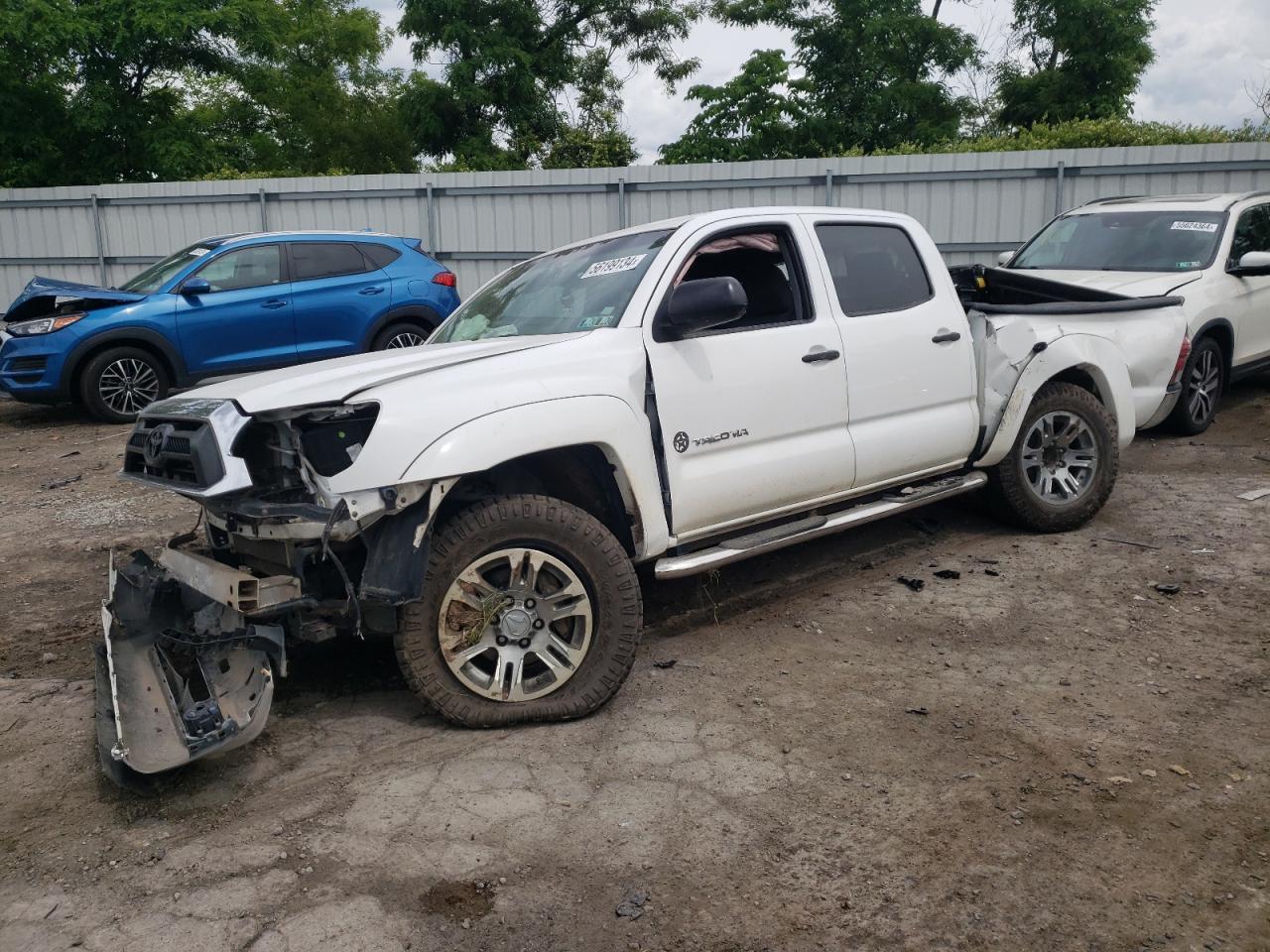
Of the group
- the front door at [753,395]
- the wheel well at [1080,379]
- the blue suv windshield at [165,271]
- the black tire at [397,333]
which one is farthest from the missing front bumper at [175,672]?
the blue suv windshield at [165,271]

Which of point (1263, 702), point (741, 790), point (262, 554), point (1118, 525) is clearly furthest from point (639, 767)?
point (1118, 525)

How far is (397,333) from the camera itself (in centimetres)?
1095

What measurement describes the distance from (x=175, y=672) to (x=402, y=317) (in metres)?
7.71

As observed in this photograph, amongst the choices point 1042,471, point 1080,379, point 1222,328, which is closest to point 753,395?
point 1042,471

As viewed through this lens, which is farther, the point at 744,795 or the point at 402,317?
the point at 402,317

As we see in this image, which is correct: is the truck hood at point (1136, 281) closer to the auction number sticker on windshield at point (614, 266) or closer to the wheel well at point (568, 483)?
the auction number sticker on windshield at point (614, 266)

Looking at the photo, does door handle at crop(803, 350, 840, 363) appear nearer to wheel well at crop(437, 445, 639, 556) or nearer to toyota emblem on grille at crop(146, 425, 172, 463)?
wheel well at crop(437, 445, 639, 556)

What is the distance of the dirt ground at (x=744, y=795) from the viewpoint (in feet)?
8.98

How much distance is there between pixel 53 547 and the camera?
20.4ft

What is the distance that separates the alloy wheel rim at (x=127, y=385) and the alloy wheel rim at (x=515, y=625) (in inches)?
296

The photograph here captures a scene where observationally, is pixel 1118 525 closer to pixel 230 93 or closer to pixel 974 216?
pixel 974 216

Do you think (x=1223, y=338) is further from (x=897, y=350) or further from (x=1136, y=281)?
(x=897, y=350)

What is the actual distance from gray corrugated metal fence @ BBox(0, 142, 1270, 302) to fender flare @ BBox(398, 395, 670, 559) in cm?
999

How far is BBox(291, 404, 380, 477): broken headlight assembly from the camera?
3.56 meters
